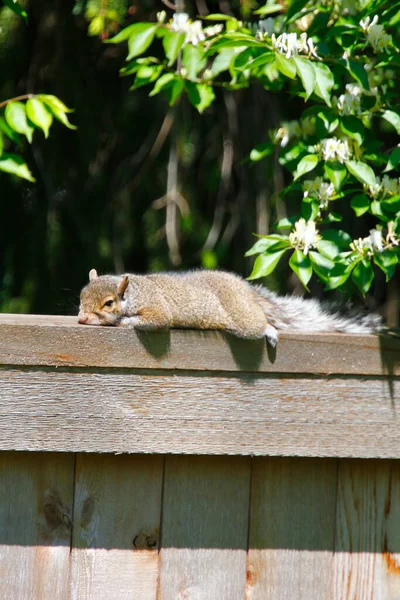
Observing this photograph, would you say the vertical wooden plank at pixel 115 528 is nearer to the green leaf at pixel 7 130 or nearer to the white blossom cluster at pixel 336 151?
the white blossom cluster at pixel 336 151

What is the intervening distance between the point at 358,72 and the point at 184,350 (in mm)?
801

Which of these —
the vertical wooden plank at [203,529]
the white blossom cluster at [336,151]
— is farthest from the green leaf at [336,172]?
A: the vertical wooden plank at [203,529]

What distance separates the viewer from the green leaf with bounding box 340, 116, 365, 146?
208 cm

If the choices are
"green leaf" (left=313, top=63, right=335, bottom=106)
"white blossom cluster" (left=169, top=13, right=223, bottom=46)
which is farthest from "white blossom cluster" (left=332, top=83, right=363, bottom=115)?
"white blossom cluster" (left=169, top=13, right=223, bottom=46)

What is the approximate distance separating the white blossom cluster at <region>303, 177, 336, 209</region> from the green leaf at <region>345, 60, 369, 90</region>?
0.25 meters

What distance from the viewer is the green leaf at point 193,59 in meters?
2.28

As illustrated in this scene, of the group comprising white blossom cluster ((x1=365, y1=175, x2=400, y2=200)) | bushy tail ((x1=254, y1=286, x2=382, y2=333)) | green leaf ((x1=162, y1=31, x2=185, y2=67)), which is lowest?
bushy tail ((x1=254, y1=286, x2=382, y2=333))

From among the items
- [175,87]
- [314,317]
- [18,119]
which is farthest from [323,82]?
[18,119]

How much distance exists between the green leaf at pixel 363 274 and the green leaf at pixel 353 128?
1.09 ft

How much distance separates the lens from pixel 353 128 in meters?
2.09

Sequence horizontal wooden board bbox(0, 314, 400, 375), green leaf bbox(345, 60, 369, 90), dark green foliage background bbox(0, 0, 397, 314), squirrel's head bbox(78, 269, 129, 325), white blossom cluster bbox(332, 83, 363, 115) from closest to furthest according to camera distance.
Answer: horizontal wooden board bbox(0, 314, 400, 375) → green leaf bbox(345, 60, 369, 90) → white blossom cluster bbox(332, 83, 363, 115) → squirrel's head bbox(78, 269, 129, 325) → dark green foliage background bbox(0, 0, 397, 314)

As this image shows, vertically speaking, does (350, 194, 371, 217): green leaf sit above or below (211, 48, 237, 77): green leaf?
below

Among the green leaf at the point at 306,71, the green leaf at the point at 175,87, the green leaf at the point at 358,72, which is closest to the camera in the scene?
the green leaf at the point at 306,71

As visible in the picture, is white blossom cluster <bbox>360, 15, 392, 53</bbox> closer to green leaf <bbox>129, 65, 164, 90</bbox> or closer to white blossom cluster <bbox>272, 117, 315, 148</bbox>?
white blossom cluster <bbox>272, 117, 315, 148</bbox>
